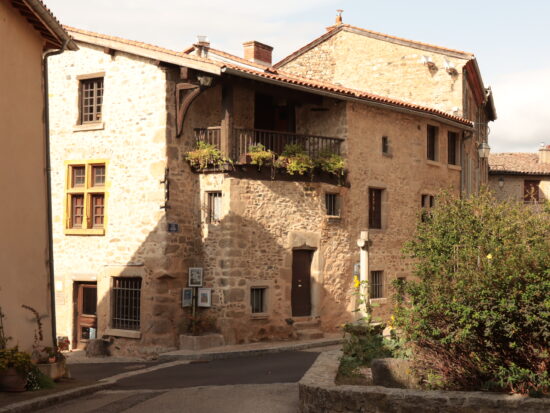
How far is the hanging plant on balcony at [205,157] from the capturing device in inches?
712

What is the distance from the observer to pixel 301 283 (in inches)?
776

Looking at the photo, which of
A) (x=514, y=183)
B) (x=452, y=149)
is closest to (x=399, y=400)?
(x=452, y=149)

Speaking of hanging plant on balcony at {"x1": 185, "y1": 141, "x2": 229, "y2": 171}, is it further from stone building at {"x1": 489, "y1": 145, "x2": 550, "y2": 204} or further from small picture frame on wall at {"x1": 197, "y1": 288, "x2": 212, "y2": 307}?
stone building at {"x1": 489, "y1": 145, "x2": 550, "y2": 204}

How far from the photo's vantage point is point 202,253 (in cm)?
1864

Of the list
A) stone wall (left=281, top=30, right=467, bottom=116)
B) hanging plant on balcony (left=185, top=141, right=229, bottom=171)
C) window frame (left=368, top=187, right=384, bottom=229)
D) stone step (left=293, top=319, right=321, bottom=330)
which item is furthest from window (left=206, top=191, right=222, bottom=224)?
stone wall (left=281, top=30, right=467, bottom=116)

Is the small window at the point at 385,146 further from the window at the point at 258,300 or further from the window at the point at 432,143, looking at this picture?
the window at the point at 258,300

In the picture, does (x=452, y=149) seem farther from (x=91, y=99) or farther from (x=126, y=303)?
(x=126, y=303)

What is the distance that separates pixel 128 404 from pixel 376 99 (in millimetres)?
12857

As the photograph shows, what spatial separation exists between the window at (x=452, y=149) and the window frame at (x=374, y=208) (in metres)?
4.27

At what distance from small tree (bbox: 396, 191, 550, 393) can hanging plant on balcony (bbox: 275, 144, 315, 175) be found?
9094mm

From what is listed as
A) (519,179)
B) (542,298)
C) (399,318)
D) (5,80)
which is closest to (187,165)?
(5,80)

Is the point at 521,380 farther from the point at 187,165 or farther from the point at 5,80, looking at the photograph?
the point at 187,165

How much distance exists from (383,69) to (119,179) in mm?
Answer: 12062

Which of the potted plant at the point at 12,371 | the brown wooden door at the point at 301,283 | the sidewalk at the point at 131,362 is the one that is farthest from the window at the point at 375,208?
the potted plant at the point at 12,371
